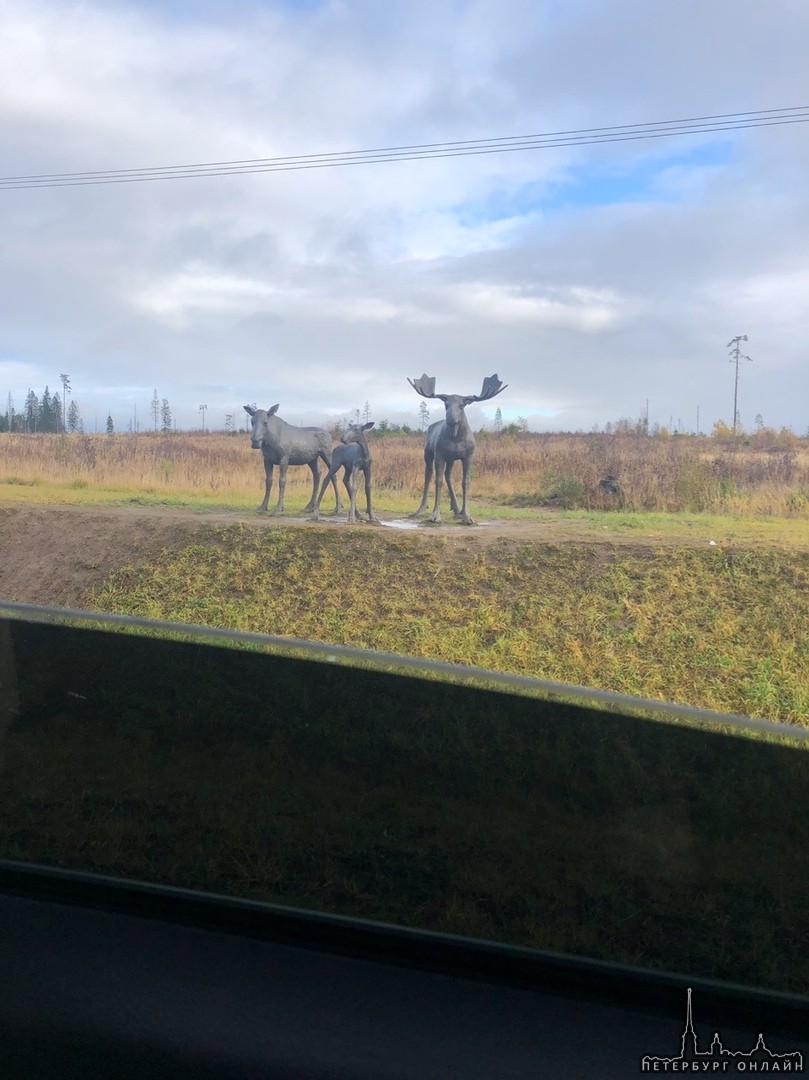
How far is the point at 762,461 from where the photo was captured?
2012 centimetres

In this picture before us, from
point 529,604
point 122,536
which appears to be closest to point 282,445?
point 122,536

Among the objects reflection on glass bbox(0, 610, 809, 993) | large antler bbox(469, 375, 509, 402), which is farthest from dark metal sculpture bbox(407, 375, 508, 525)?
reflection on glass bbox(0, 610, 809, 993)

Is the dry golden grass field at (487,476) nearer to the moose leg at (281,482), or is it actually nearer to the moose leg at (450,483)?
the moose leg at (281,482)

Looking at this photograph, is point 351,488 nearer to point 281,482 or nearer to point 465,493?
point 281,482

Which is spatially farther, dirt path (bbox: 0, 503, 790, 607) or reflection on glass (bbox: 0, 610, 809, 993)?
dirt path (bbox: 0, 503, 790, 607)

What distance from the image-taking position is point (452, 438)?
13641 mm

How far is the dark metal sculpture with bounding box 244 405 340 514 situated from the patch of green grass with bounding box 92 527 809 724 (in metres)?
2.00

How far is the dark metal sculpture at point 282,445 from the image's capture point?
14063mm

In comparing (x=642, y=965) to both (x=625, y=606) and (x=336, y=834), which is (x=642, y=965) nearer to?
(x=336, y=834)

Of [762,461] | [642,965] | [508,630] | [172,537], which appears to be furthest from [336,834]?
[762,461]

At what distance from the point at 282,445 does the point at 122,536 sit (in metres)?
2.72

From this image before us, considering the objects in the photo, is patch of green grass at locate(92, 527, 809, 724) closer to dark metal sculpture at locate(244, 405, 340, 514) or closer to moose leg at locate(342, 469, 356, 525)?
moose leg at locate(342, 469, 356, 525)

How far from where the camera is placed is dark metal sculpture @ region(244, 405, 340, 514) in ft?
46.1

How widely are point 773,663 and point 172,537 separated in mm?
7591
